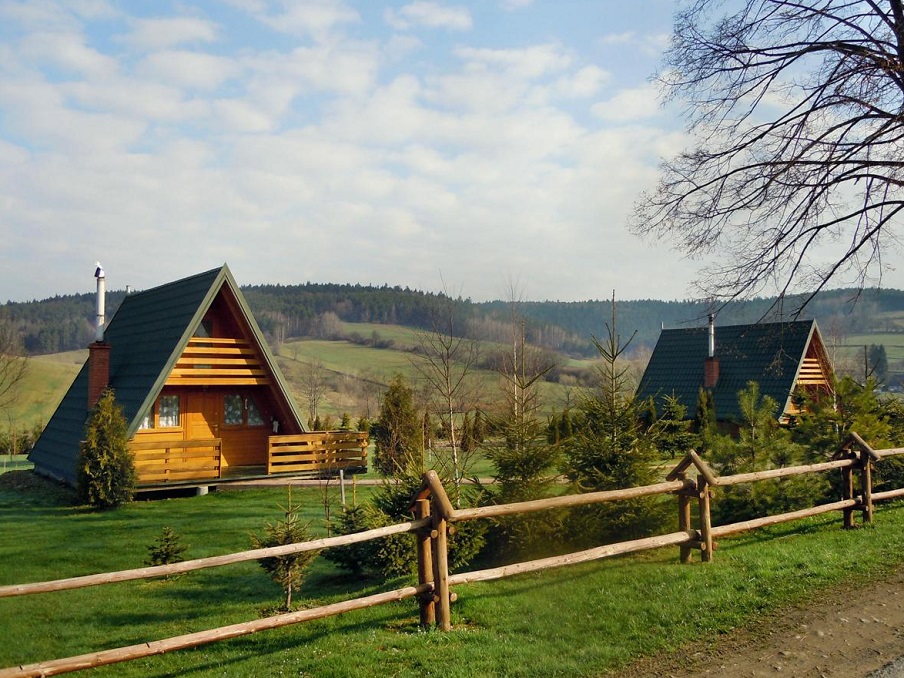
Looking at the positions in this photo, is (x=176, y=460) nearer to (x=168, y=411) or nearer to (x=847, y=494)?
(x=168, y=411)

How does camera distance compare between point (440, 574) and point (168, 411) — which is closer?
point (440, 574)

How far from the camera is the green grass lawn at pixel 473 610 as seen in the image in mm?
6125

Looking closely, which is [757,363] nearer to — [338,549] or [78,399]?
[338,549]

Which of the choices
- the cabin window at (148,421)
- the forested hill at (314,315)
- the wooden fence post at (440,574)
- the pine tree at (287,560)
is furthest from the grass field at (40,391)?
the wooden fence post at (440,574)

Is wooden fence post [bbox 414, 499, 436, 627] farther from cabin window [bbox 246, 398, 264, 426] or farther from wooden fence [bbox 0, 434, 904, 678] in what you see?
cabin window [bbox 246, 398, 264, 426]

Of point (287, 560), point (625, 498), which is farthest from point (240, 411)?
point (625, 498)

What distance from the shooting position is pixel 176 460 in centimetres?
1831

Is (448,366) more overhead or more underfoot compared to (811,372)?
more overhead

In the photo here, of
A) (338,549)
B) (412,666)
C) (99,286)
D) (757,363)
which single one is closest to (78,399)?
(99,286)

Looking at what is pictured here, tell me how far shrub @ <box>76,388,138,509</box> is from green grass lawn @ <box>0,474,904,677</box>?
3719 millimetres

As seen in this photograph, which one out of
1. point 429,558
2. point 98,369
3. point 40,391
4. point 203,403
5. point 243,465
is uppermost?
point 98,369

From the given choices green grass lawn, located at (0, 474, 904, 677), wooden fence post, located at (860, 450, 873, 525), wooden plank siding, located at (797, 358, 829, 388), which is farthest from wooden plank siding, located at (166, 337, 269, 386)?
wooden plank siding, located at (797, 358, 829, 388)

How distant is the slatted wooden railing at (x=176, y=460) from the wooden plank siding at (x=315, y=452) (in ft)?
4.84

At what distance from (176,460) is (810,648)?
16.0 meters
